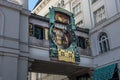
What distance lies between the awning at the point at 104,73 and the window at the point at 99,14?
509cm

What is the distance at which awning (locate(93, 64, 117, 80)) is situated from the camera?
67.9 ft

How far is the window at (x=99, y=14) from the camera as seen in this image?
2345 cm

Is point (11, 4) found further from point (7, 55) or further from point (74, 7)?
point (74, 7)

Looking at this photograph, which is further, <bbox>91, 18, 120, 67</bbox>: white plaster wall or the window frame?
the window frame

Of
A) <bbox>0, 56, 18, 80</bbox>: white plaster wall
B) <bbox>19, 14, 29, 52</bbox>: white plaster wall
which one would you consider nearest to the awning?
<bbox>19, 14, 29, 52</bbox>: white plaster wall

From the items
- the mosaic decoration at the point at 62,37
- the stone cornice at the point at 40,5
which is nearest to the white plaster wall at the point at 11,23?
the mosaic decoration at the point at 62,37

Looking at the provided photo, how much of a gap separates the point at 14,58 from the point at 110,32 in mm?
9411

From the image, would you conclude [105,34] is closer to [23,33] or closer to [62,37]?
[62,37]

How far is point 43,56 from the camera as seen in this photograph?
19.9m

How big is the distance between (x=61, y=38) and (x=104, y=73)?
5.05 meters

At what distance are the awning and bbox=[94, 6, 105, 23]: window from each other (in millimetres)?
5090

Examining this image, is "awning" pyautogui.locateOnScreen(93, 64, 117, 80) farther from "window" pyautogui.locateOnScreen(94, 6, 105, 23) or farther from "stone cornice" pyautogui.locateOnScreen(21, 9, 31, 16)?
"stone cornice" pyautogui.locateOnScreen(21, 9, 31, 16)

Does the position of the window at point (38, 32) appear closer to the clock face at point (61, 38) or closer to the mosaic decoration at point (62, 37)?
the mosaic decoration at point (62, 37)

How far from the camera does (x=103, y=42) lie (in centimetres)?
2283
